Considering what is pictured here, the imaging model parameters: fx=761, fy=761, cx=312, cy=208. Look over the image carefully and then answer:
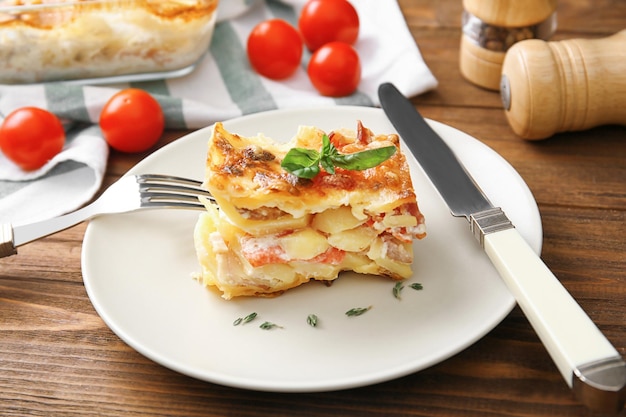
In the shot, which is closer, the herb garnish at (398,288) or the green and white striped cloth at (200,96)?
the herb garnish at (398,288)

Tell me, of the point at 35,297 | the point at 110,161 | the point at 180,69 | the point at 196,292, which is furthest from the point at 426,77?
the point at 35,297

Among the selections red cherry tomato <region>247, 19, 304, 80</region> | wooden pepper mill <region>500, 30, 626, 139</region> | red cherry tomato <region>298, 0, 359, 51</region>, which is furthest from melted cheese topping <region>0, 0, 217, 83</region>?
wooden pepper mill <region>500, 30, 626, 139</region>

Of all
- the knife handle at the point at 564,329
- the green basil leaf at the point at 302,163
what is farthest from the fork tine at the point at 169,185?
the knife handle at the point at 564,329

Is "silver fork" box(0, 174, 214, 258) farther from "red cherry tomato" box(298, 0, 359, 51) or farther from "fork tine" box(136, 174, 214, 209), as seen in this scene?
"red cherry tomato" box(298, 0, 359, 51)

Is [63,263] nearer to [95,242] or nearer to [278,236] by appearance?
[95,242]

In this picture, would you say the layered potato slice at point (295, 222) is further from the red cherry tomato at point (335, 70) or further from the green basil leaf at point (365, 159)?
the red cherry tomato at point (335, 70)

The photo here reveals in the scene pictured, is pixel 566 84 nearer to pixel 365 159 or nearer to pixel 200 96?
pixel 365 159

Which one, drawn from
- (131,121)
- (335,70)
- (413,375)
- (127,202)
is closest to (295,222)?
(413,375)
